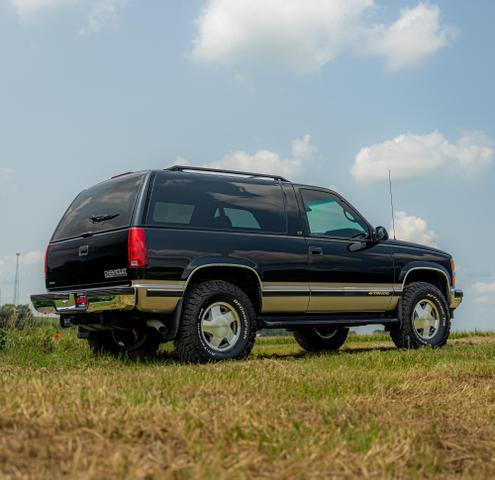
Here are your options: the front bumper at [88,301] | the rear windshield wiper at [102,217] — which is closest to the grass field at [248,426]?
the front bumper at [88,301]

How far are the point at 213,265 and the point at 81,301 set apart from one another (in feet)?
5.02

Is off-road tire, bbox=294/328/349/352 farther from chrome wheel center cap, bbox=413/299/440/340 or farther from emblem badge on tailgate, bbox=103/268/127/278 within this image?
emblem badge on tailgate, bbox=103/268/127/278

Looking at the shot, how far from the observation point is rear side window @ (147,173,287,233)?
8188 mm

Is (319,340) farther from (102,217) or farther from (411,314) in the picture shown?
(102,217)

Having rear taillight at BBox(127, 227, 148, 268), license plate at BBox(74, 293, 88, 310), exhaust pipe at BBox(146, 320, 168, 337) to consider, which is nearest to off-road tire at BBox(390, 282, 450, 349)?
exhaust pipe at BBox(146, 320, 168, 337)

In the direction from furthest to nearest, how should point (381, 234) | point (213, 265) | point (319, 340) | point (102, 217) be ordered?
point (319, 340) < point (381, 234) < point (102, 217) < point (213, 265)

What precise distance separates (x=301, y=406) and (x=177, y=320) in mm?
3358

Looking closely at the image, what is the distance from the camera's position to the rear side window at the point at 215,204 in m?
8.19

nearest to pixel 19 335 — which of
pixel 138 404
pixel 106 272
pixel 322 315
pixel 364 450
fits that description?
pixel 106 272

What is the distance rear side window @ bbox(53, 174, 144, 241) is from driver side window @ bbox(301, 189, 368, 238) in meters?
2.31

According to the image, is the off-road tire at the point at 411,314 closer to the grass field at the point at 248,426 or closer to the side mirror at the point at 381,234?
the side mirror at the point at 381,234

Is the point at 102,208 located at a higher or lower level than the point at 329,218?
higher

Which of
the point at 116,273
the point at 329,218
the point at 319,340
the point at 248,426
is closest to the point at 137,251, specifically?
the point at 116,273

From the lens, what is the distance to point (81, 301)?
8352mm
